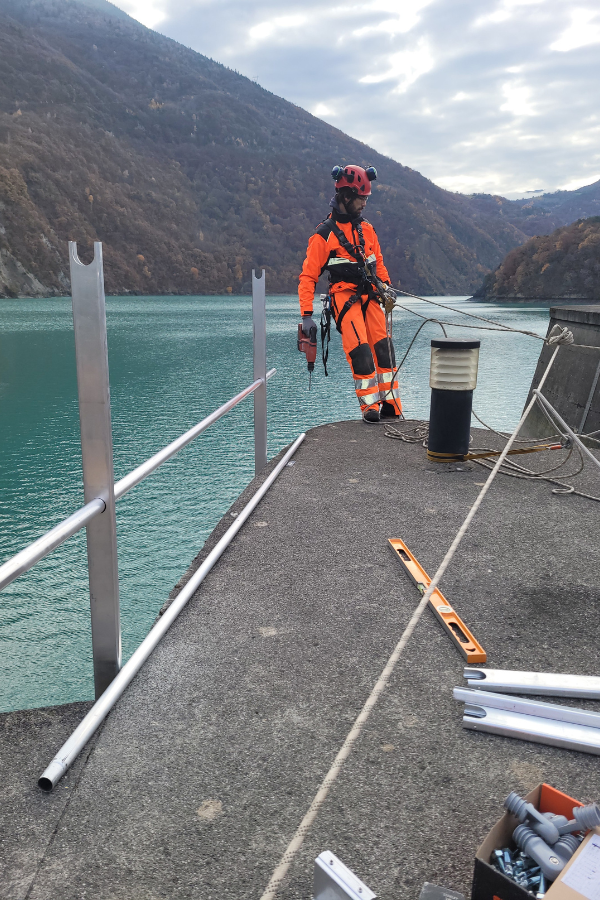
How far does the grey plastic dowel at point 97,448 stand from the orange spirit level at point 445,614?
43.0 inches

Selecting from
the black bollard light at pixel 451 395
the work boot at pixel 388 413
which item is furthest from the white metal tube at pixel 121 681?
the work boot at pixel 388 413

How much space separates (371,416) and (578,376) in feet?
10.1

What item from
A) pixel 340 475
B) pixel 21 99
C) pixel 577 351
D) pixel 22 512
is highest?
pixel 21 99

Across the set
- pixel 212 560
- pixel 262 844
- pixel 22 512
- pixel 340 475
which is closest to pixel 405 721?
pixel 262 844

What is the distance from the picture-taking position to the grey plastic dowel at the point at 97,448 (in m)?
1.67

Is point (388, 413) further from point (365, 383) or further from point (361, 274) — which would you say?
point (361, 274)

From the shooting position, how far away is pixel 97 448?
177cm

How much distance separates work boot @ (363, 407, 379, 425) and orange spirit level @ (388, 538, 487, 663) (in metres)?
3.00

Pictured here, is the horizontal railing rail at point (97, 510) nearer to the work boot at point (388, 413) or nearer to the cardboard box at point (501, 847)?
the cardboard box at point (501, 847)

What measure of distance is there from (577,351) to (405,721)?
680cm

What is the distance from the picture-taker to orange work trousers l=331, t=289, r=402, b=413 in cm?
572

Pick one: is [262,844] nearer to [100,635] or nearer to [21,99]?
[100,635]

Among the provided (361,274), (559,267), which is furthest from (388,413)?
(559,267)

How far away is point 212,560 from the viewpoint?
2824mm
